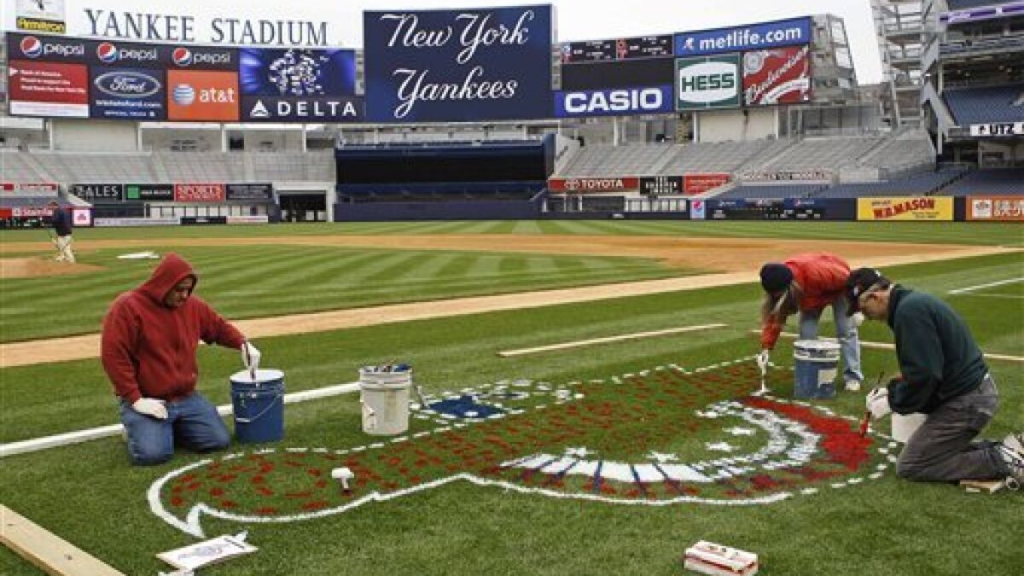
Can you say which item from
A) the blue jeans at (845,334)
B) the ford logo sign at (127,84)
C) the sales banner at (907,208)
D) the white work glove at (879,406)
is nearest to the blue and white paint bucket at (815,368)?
the blue jeans at (845,334)

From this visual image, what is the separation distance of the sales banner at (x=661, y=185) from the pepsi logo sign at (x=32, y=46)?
49.9 metres

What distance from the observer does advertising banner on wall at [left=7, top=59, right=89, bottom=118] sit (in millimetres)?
72812

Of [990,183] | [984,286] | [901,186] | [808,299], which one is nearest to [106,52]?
[901,186]

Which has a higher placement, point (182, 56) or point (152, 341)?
point (182, 56)

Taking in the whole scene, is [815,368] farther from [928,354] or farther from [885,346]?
[885,346]

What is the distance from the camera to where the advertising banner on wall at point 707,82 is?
242 feet

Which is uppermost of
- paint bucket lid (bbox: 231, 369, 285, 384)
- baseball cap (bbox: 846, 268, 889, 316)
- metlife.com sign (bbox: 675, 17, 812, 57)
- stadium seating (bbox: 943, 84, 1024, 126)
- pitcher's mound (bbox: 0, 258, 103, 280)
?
metlife.com sign (bbox: 675, 17, 812, 57)

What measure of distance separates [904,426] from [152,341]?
614 cm

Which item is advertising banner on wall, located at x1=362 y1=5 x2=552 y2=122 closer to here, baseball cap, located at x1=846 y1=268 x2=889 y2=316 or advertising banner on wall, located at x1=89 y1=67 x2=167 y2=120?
advertising banner on wall, located at x1=89 y1=67 x2=167 y2=120

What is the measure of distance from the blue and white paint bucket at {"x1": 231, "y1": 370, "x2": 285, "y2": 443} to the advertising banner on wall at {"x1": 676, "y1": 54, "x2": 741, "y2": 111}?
71041 millimetres

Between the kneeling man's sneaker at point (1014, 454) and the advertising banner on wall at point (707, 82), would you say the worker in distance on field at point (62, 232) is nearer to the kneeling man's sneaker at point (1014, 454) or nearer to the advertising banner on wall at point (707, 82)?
the kneeling man's sneaker at point (1014, 454)

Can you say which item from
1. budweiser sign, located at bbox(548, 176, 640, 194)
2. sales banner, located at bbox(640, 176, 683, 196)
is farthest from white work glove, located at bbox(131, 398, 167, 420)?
budweiser sign, located at bbox(548, 176, 640, 194)

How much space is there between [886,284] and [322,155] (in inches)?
3201

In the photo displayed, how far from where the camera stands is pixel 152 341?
23.8 feet
